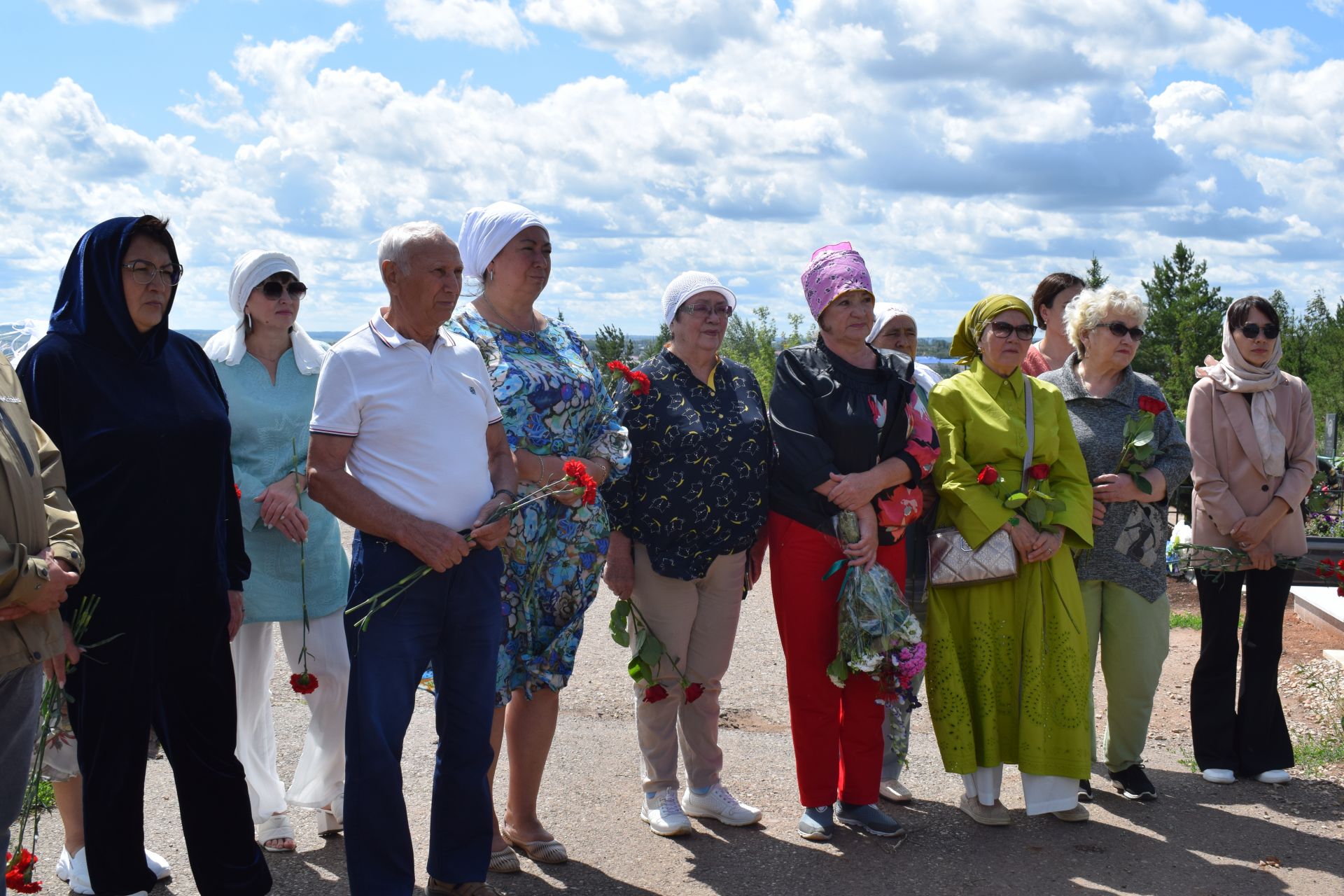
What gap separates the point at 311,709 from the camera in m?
4.69

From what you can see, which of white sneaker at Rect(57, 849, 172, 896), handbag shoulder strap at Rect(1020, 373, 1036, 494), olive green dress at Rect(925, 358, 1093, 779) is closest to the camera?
white sneaker at Rect(57, 849, 172, 896)

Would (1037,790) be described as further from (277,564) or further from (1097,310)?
(277,564)

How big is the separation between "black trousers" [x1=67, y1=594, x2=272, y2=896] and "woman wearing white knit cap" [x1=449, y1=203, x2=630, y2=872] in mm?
921

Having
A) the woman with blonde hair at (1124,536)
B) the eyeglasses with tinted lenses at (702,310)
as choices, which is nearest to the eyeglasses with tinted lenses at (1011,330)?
the woman with blonde hair at (1124,536)

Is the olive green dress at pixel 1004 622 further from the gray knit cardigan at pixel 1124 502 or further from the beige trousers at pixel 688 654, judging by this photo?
the beige trousers at pixel 688 654

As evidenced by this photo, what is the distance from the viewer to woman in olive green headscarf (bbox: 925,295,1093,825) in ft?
16.2

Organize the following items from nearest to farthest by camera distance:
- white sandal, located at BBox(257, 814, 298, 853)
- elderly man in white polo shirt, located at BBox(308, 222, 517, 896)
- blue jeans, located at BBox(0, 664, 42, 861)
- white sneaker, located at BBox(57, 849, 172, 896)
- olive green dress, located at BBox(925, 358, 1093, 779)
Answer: blue jeans, located at BBox(0, 664, 42, 861), elderly man in white polo shirt, located at BBox(308, 222, 517, 896), white sneaker, located at BBox(57, 849, 172, 896), white sandal, located at BBox(257, 814, 298, 853), olive green dress, located at BBox(925, 358, 1093, 779)

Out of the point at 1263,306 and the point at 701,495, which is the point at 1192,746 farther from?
the point at 701,495

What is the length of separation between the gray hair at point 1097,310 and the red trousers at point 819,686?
58.5 inches

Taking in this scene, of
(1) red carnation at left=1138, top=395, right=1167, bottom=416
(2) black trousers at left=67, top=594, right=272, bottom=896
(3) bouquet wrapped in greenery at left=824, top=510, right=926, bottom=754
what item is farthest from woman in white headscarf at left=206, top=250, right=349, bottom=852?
(1) red carnation at left=1138, top=395, right=1167, bottom=416

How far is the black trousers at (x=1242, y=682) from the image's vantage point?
18.4 feet

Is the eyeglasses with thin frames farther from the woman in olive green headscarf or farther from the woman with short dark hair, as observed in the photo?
the woman with short dark hair

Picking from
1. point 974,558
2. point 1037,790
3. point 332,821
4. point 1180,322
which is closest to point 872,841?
point 1037,790

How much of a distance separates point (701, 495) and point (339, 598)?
4.98 ft
